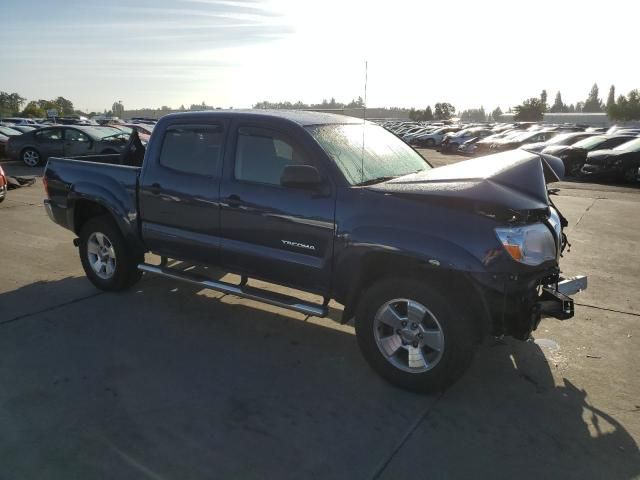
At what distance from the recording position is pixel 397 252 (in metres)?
3.45

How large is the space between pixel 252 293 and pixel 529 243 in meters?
2.22

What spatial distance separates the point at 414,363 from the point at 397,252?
2.69 feet

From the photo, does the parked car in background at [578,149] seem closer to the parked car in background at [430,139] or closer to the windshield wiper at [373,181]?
the windshield wiper at [373,181]

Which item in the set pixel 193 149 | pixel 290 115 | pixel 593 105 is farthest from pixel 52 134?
pixel 593 105

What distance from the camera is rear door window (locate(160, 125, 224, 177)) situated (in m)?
4.55

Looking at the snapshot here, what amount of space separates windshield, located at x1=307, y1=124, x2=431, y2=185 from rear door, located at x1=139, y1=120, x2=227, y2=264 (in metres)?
1.02

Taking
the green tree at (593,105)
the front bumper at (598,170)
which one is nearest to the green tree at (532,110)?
the front bumper at (598,170)

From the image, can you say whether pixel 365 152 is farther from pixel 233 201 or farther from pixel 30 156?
pixel 30 156

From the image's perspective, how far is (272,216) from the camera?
4.11m

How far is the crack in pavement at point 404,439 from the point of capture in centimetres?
283

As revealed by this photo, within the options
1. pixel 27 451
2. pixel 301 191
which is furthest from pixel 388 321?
pixel 27 451

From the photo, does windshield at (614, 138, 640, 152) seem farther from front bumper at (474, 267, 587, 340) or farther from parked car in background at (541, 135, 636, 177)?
front bumper at (474, 267, 587, 340)

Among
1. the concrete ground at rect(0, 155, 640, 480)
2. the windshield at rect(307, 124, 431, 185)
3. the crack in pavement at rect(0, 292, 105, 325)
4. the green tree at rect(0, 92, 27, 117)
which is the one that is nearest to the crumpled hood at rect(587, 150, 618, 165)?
the concrete ground at rect(0, 155, 640, 480)

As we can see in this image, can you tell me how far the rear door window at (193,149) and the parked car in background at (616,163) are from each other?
15543 millimetres
